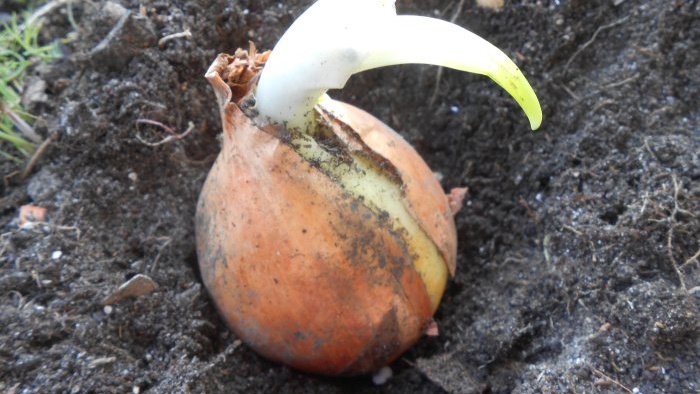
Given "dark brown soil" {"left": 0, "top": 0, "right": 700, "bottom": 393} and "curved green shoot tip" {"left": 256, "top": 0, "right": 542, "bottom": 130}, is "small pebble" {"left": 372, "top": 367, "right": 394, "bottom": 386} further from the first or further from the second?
"curved green shoot tip" {"left": 256, "top": 0, "right": 542, "bottom": 130}

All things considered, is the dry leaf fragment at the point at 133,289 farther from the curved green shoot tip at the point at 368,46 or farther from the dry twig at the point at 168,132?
the curved green shoot tip at the point at 368,46

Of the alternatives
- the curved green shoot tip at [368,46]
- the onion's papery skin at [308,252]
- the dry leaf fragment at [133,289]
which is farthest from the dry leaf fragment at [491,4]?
the dry leaf fragment at [133,289]

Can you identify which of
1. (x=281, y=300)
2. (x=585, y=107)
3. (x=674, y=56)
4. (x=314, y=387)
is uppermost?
(x=674, y=56)

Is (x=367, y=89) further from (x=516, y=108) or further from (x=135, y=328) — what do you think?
(x=135, y=328)

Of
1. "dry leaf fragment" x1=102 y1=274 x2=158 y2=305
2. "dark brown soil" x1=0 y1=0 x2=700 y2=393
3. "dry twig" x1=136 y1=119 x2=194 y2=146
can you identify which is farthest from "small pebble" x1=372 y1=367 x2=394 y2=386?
"dry twig" x1=136 y1=119 x2=194 y2=146

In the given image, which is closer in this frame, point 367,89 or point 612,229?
point 612,229

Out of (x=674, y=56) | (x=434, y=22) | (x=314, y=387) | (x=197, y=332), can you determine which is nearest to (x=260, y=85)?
(x=434, y=22)

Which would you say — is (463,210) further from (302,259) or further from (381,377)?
(302,259)
